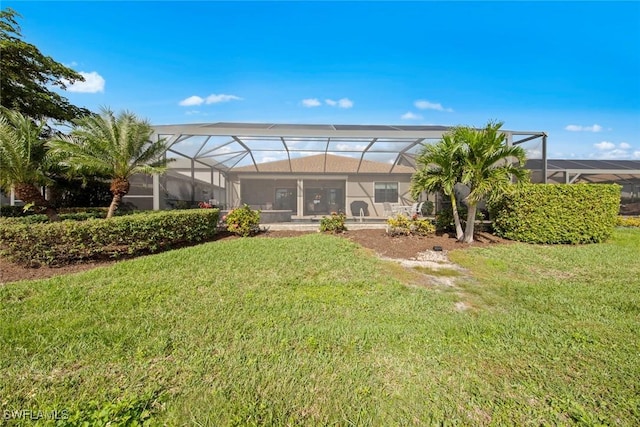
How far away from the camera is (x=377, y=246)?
7.46m

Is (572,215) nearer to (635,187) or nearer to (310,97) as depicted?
(310,97)

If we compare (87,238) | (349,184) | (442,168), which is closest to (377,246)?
(442,168)

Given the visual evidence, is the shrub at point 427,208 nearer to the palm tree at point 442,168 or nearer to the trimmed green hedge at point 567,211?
the palm tree at point 442,168

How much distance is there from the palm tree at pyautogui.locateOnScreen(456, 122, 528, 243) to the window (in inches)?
431

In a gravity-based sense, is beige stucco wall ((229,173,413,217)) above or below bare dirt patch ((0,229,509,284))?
above

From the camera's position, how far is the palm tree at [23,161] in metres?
6.40

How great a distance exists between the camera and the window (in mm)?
18484

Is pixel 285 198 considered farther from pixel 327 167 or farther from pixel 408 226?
pixel 408 226

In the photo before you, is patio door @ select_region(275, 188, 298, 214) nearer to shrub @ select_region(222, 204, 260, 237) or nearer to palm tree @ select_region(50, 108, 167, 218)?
shrub @ select_region(222, 204, 260, 237)

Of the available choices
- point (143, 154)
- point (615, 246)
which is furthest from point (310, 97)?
point (615, 246)

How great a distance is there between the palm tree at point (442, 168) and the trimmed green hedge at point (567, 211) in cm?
182

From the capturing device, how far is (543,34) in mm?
8922

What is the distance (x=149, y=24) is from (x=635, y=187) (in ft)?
80.8

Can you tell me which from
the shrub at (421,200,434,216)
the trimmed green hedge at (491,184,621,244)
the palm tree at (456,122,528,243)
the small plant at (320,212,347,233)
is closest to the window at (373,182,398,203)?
the shrub at (421,200,434,216)
